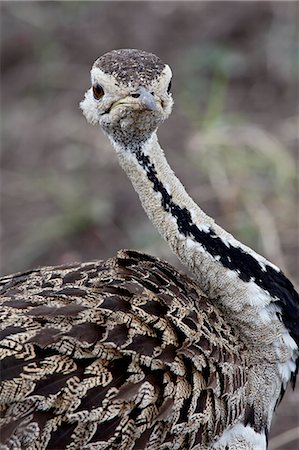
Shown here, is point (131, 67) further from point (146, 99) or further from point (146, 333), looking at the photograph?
point (146, 333)

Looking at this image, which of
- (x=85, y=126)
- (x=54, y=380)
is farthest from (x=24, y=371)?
(x=85, y=126)

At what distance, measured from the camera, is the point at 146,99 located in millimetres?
3262

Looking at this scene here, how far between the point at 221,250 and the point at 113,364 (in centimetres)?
68

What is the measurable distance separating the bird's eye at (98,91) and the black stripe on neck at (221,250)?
0.24m

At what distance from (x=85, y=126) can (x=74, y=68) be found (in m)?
0.86

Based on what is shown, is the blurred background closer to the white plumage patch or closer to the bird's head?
the white plumage patch

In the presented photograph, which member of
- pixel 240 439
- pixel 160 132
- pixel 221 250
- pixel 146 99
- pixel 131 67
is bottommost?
pixel 240 439

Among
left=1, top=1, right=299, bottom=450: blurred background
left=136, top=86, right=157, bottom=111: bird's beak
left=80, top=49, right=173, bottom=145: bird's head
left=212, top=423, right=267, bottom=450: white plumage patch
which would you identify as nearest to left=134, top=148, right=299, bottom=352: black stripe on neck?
left=80, top=49, right=173, bottom=145: bird's head

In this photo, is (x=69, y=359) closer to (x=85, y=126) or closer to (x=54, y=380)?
(x=54, y=380)

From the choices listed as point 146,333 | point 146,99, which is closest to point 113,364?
point 146,333

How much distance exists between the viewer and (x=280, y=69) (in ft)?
24.1

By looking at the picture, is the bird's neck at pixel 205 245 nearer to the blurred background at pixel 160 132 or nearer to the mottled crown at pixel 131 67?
the mottled crown at pixel 131 67

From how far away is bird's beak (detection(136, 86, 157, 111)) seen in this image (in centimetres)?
325

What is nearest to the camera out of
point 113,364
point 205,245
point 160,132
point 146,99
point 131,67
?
point 113,364
